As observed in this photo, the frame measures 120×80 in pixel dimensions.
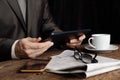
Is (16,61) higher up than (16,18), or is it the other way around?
(16,18)

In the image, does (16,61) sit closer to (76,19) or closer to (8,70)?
(8,70)

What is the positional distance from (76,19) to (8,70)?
1601 millimetres

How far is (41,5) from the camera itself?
1.50m

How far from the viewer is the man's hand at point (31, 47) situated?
102cm

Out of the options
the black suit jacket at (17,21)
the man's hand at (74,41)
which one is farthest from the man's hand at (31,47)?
the man's hand at (74,41)

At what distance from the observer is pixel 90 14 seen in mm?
2379

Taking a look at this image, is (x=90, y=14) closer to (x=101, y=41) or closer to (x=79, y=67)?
(x=101, y=41)

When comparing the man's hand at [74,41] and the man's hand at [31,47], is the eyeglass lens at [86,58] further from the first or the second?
the man's hand at [74,41]

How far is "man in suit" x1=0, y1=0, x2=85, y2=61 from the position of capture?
1.04m

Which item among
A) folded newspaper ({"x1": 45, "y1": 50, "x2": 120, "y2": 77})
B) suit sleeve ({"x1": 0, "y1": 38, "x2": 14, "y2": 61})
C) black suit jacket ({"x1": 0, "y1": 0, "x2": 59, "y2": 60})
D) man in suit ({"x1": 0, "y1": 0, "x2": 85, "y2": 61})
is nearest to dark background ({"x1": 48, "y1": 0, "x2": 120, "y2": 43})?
man in suit ({"x1": 0, "y1": 0, "x2": 85, "y2": 61})

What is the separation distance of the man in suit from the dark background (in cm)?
84

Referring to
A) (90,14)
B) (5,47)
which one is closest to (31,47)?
(5,47)

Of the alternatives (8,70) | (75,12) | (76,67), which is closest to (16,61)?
(8,70)

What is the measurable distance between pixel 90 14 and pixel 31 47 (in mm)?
1451
